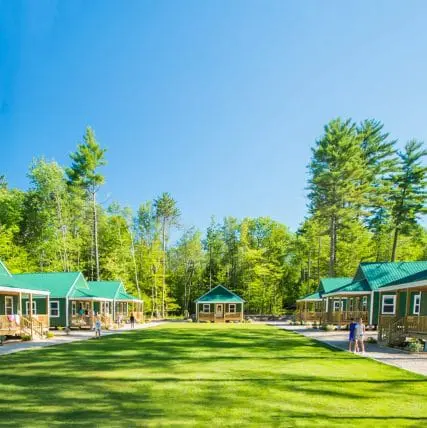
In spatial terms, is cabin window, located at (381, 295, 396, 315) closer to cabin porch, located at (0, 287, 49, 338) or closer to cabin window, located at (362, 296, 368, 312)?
cabin window, located at (362, 296, 368, 312)

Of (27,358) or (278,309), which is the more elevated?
(27,358)

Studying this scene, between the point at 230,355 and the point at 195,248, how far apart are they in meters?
50.0

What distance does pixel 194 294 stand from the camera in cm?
6781

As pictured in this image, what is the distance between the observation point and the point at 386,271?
3222cm

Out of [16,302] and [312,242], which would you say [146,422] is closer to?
[16,302]

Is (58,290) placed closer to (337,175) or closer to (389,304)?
(389,304)

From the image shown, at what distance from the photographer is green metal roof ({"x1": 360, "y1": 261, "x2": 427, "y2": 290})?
31.0m

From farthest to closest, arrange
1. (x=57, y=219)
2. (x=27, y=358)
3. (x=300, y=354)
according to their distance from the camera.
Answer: (x=57, y=219)
(x=300, y=354)
(x=27, y=358)

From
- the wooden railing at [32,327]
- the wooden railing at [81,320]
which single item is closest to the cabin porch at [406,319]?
the wooden railing at [32,327]

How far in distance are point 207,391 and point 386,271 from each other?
2676 cm

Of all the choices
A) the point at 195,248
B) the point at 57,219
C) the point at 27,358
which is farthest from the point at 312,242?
the point at 27,358

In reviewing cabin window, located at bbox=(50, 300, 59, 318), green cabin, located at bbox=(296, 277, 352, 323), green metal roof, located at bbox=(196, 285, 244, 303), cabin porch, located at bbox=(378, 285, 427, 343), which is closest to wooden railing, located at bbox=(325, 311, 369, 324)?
cabin porch, located at bbox=(378, 285, 427, 343)

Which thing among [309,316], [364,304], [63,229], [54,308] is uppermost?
[63,229]

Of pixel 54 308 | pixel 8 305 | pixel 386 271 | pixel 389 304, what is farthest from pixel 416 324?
pixel 54 308
